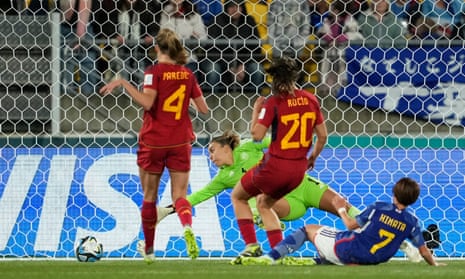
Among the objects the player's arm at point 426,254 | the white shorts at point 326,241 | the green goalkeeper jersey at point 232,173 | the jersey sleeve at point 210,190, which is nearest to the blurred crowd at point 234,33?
the green goalkeeper jersey at point 232,173

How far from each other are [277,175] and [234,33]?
3.37 m

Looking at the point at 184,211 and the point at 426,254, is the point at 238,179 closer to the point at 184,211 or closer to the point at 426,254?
the point at 184,211

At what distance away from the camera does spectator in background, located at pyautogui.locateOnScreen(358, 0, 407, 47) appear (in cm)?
1260

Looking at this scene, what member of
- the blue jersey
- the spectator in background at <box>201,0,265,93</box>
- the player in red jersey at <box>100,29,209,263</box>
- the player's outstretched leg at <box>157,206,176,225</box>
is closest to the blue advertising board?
the player's outstretched leg at <box>157,206,176,225</box>

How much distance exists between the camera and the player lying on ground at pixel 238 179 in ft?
34.8

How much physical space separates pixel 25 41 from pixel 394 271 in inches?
189

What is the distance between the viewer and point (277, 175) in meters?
9.55

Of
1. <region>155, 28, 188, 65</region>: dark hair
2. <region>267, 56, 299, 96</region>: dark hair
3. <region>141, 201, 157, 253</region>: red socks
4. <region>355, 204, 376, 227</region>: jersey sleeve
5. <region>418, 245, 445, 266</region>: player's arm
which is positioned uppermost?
<region>155, 28, 188, 65</region>: dark hair

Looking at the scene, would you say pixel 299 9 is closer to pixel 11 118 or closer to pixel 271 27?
pixel 271 27

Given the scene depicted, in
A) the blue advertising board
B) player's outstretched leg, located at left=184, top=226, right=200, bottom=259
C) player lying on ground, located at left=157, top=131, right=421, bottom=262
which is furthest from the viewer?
the blue advertising board

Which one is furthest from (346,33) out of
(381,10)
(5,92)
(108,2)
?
(5,92)

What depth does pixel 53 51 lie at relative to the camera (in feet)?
39.1

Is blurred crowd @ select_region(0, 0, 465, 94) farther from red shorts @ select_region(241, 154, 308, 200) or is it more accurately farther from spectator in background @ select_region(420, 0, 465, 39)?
red shorts @ select_region(241, 154, 308, 200)

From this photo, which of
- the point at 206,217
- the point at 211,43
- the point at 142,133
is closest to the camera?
the point at 142,133
